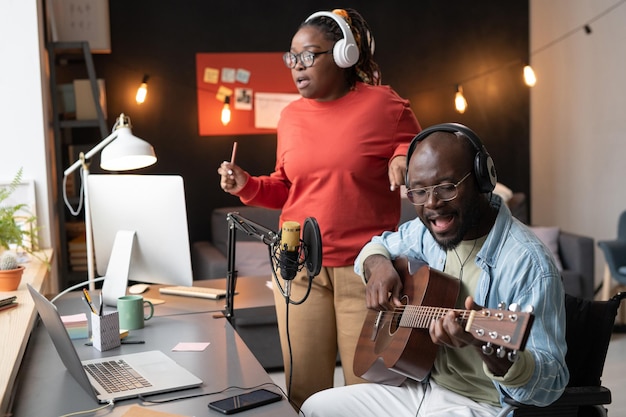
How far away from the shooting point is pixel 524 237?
193 centimetres

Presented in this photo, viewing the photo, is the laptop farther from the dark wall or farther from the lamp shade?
the dark wall

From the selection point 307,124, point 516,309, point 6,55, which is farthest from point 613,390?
point 6,55

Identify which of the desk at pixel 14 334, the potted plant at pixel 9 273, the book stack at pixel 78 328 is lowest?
the book stack at pixel 78 328

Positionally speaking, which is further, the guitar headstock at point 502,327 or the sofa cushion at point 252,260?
the sofa cushion at point 252,260

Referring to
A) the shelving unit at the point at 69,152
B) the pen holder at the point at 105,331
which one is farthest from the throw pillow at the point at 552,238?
the pen holder at the point at 105,331

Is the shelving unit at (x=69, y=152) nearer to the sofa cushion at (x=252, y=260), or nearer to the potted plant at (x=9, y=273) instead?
the sofa cushion at (x=252, y=260)

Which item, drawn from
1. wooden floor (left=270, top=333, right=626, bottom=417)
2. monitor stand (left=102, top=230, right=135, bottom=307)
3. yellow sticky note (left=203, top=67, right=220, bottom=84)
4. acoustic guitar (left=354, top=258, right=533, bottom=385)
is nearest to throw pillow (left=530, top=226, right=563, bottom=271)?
wooden floor (left=270, top=333, right=626, bottom=417)

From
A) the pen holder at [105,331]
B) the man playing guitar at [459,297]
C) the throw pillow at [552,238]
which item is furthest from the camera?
the throw pillow at [552,238]

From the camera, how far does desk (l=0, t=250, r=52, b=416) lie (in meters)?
1.93

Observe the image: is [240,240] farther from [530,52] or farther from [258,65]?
[530,52]

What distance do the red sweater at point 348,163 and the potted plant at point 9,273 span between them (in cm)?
119

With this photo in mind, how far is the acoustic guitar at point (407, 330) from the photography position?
2.00 meters

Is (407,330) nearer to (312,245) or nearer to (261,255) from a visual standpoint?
(312,245)

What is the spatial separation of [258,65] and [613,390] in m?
3.17
